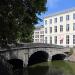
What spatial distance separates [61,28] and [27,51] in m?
31.8

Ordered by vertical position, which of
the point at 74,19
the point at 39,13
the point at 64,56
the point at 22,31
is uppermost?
the point at 74,19

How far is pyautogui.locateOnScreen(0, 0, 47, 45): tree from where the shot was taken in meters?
16.5

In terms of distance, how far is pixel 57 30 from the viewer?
7756cm

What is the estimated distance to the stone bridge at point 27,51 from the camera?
39.1 m

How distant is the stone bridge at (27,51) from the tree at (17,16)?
48.6 feet

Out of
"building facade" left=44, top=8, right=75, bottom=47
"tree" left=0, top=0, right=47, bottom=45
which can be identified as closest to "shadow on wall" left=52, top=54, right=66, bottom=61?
"building facade" left=44, top=8, right=75, bottom=47

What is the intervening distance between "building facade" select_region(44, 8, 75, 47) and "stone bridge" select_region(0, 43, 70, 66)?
1374 centimetres

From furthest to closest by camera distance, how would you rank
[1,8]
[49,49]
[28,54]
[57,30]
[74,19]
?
[57,30], [74,19], [49,49], [28,54], [1,8]

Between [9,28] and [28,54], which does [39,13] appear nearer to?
[9,28]

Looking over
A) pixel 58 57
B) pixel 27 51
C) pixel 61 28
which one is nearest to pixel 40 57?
pixel 58 57

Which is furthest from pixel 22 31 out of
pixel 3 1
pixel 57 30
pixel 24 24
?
pixel 57 30

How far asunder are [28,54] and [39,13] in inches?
1109

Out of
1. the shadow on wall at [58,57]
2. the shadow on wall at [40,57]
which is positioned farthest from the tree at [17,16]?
the shadow on wall at [58,57]

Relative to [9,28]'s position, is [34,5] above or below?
above
